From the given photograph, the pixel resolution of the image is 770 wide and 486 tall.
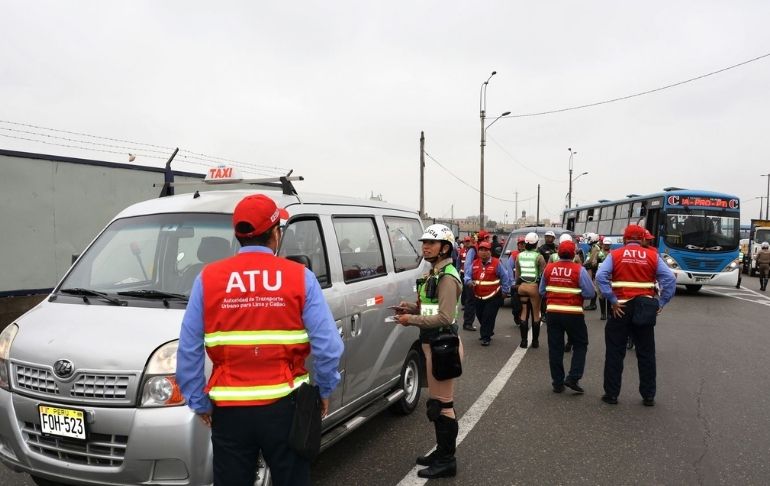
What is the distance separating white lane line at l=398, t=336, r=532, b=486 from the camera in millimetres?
3855

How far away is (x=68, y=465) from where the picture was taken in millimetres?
2801

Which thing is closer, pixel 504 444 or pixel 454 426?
pixel 454 426

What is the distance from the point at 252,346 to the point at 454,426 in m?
2.20

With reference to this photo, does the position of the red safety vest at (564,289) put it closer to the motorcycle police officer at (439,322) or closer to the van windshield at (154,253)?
the motorcycle police officer at (439,322)

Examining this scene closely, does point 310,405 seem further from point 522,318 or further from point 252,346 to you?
point 522,318

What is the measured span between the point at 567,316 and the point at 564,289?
32 centimetres

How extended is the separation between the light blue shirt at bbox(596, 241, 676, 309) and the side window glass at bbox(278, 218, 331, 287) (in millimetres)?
3526

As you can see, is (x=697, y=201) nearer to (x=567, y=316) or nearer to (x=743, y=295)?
(x=743, y=295)

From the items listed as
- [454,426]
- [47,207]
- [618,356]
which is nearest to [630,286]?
[618,356]

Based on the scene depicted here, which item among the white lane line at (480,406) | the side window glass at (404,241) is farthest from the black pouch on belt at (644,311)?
the side window glass at (404,241)

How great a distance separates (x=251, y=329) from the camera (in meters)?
2.21

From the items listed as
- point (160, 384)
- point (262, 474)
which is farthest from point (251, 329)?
point (262, 474)

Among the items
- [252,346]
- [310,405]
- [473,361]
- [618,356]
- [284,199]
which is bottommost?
[473,361]

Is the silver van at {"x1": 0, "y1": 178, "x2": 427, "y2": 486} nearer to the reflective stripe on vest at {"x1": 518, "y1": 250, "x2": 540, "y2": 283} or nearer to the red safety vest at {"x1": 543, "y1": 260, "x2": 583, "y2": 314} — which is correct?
the red safety vest at {"x1": 543, "y1": 260, "x2": 583, "y2": 314}
